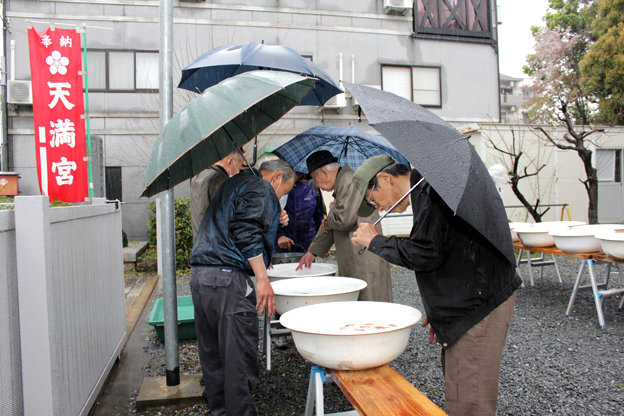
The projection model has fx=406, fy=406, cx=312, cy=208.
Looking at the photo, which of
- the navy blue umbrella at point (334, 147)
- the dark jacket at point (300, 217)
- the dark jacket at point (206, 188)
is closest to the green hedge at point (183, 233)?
the dark jacket at point (300, 217)

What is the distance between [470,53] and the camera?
12.3 metres

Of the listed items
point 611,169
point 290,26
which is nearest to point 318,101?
point 290,26

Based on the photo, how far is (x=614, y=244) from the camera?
13.4 ft

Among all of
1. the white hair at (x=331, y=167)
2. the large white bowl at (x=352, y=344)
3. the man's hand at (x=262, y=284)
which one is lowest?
the large white bowl at (x=352, y=344)

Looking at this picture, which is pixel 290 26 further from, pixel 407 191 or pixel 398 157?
pixel 407 191

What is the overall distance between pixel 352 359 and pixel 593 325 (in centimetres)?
423

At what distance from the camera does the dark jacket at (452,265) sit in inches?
68.6

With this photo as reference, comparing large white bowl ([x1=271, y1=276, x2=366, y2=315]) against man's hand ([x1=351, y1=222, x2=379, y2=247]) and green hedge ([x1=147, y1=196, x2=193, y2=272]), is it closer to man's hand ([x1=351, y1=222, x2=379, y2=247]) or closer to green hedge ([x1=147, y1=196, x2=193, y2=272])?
man's hand ([x1=351, y1=222, x2=379, y2=247])

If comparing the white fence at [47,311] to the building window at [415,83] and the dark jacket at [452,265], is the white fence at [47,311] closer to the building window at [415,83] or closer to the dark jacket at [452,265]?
the dark jacket at [452,265]

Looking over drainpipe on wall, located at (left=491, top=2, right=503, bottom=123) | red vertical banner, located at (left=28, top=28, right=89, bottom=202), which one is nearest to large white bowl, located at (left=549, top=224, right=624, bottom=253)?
red vertical banner, located at (left=28, top=28, right=89, bottom=202)

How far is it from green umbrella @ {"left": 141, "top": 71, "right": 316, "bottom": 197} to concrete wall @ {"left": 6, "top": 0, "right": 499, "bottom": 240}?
753 cm

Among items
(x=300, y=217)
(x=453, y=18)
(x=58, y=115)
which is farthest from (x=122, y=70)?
(x=453, y=18)

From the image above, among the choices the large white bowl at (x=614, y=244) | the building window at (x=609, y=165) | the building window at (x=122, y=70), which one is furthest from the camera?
the building window at (x=609, y=165)

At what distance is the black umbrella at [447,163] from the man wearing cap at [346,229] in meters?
1.53
